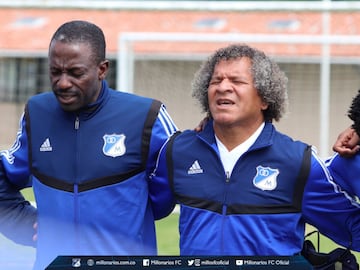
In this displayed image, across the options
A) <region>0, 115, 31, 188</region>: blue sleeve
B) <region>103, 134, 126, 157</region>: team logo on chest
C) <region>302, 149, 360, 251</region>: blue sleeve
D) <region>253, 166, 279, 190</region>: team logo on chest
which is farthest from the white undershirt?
<region>0, 115, 31, 188</region>: blue sleeve

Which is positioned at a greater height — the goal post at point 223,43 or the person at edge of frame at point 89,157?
the goal post at point 223,43

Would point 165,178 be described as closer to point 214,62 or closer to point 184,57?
point 214,62

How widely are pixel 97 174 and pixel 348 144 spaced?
1.02 m

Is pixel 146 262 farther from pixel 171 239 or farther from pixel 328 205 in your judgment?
pixel 171 239

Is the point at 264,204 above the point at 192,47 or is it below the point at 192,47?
below

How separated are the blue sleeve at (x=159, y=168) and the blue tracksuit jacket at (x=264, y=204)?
175 mm

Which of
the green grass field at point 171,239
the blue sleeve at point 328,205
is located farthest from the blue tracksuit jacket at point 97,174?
the green grass field at point 171,239

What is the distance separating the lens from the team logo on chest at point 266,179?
123 inches

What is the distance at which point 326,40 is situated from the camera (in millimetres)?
10164

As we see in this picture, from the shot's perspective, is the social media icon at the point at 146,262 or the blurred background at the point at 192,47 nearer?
the social media icon at the point at 146,262

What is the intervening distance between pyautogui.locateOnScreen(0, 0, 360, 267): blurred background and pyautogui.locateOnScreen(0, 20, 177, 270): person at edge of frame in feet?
8.10

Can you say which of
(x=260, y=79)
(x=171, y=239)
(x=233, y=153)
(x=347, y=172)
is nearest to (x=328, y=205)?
(x=347, y=172)

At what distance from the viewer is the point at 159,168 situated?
337 centimetres

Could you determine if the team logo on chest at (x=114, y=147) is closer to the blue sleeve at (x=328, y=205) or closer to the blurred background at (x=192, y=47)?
the blue sleeve at (x=328, y=205)
